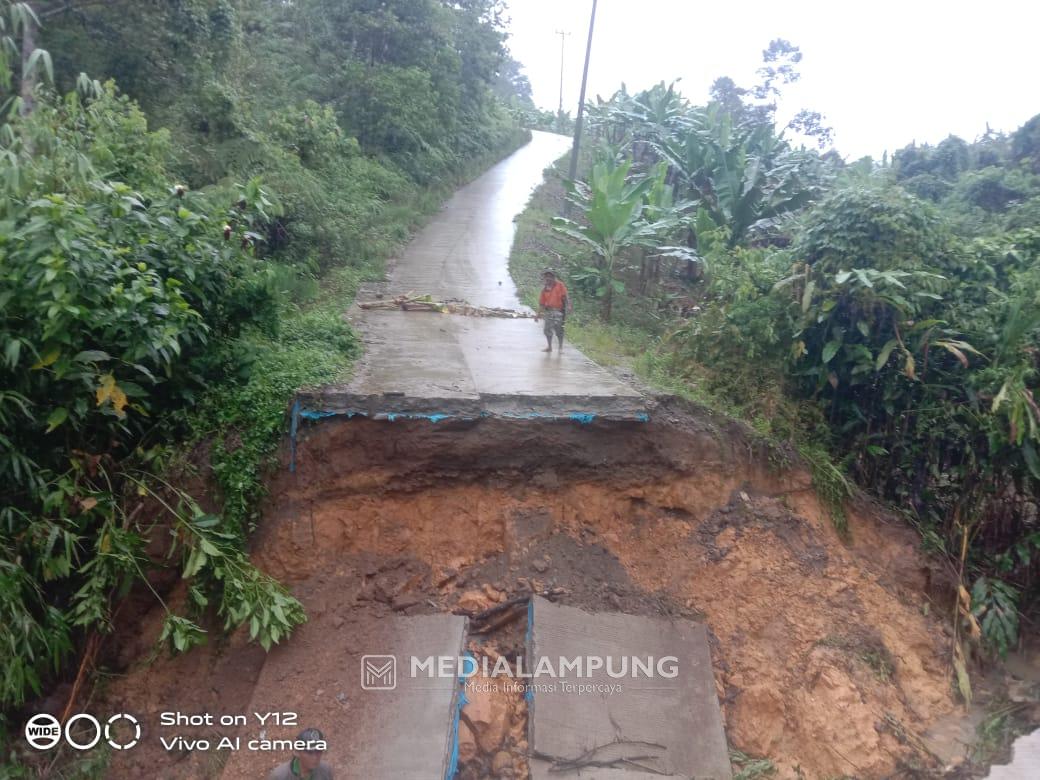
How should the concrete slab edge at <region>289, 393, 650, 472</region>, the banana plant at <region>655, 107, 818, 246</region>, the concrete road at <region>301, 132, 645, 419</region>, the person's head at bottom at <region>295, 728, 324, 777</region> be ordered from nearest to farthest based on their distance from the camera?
the person's head at bottom at <region>295, 728, 324, 777</region> < the concrete slab edge at <region>289, 393, 650, 472</region> < the concrete road at <region>301, 132, 645, 419</region> < the banana plant at <region>655, 107, 818, 246</region>

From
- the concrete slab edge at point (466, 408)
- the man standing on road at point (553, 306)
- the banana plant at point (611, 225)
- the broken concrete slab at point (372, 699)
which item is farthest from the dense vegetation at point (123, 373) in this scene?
the banana plant at point (611, 225)

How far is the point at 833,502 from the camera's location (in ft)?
20.1

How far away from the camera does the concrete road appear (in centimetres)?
543

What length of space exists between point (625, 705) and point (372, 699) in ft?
5.66

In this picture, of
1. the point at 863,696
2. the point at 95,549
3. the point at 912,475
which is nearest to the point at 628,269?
the point at 912,475

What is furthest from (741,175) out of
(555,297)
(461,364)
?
(461,364)

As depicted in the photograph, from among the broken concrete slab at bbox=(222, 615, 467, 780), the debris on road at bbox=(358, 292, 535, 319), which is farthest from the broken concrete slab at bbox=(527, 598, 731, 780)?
the debris on road at bbox=(358, 292, 535, 319)

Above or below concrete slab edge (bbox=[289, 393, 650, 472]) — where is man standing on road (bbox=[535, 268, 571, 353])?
above

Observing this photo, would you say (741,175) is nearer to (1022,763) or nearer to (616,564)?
(616,564)

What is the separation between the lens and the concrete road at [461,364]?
5430 mm

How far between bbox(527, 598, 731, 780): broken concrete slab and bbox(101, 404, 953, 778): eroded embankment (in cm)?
16

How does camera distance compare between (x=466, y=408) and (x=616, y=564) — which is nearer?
(x=466, y=408)

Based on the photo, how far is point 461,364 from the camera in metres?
6.48

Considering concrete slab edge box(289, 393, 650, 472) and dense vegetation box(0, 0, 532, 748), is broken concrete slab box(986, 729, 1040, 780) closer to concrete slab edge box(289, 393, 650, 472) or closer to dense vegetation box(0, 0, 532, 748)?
concrete slab edge box(289, 393, 650, 472)
